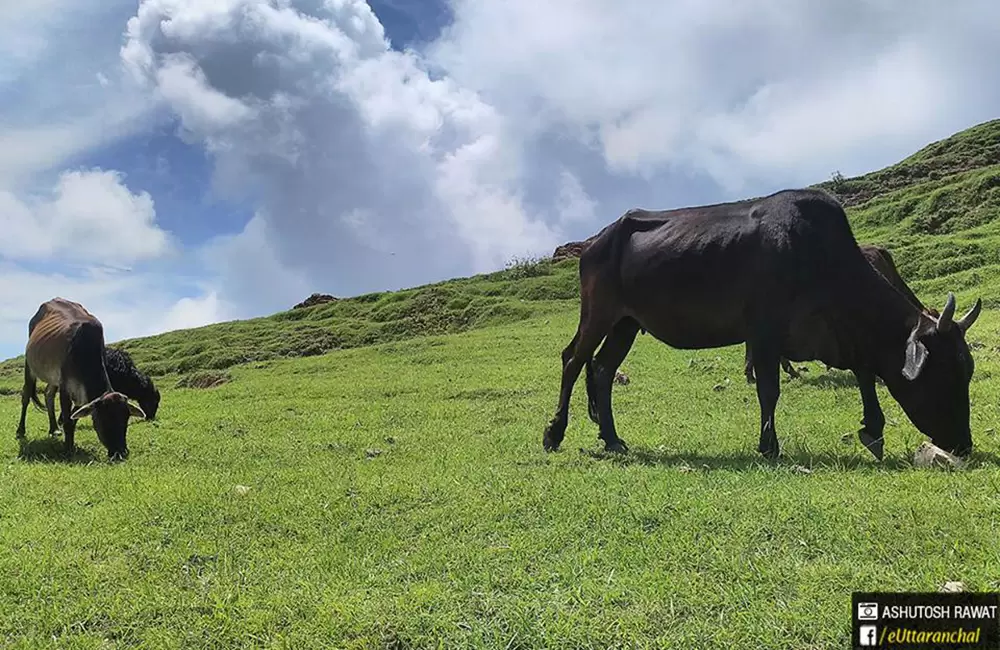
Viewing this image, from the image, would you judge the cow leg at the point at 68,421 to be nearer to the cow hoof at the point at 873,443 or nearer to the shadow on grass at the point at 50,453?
the shadow on grass at the point at 50,453

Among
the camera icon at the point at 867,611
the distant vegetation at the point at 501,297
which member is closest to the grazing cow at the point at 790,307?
the camera icon at the point at 867,611

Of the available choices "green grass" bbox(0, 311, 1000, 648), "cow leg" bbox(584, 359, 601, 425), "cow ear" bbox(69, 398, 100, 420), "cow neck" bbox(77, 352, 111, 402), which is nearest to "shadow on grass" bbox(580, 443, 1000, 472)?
"green grass" bbox(0, 311, 1000, 648)

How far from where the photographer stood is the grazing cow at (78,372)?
11062mm

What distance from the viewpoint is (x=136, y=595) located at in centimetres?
491

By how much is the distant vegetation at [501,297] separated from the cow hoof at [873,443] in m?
16.8

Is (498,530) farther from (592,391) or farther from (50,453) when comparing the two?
(50,453)

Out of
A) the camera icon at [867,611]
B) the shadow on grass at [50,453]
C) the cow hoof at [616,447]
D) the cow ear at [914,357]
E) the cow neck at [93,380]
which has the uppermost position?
the cow neck at [93,380]

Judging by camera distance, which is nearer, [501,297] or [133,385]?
[133,385]

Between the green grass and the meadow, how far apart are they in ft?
0.07

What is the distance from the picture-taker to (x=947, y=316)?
7105 millimetres

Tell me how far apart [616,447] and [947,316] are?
3673 mm

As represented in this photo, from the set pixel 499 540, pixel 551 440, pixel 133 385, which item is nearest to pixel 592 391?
pixel 551 440

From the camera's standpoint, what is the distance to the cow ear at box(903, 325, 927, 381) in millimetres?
7238

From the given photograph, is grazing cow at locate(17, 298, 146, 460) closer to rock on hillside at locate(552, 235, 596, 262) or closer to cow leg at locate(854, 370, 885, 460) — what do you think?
cow leg at locate(854, 370, 885, 460)
